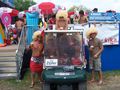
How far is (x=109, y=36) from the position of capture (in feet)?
42.8

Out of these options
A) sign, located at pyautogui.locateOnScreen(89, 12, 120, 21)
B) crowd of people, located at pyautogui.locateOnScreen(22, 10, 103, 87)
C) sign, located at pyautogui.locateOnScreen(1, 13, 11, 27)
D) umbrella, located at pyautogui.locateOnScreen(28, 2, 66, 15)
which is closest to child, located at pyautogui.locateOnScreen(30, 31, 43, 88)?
crowd of people, located at pyautogui.locateOnScreen(22, 10, 103, 87)

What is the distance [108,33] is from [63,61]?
11.2ft

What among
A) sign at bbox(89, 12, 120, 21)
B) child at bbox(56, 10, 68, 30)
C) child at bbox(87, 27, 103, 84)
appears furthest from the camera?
sign at bbox(89, 12, 120, 21)

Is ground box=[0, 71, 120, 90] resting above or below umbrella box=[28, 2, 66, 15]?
below

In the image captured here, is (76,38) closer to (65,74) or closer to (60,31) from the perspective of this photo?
(60,31)

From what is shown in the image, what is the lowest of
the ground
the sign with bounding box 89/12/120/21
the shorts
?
the ground

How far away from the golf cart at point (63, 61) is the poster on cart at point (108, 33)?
274cm

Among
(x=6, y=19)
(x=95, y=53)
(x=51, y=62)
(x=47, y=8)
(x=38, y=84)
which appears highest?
(x=47, y=8)

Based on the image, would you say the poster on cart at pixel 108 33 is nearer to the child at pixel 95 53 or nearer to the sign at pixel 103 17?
the sign at pixel 103 17

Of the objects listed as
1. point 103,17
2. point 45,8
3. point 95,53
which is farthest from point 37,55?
point 45,8

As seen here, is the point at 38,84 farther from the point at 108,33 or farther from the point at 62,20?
the point at 108,33

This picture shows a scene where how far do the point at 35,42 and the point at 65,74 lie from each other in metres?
2.09

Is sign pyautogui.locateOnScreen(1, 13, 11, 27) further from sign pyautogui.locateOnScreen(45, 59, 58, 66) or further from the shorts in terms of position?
sign pyautogui.locateOnScreen(45, 59, 58, 66)

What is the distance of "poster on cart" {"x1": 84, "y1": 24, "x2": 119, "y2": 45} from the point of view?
42.6ft
